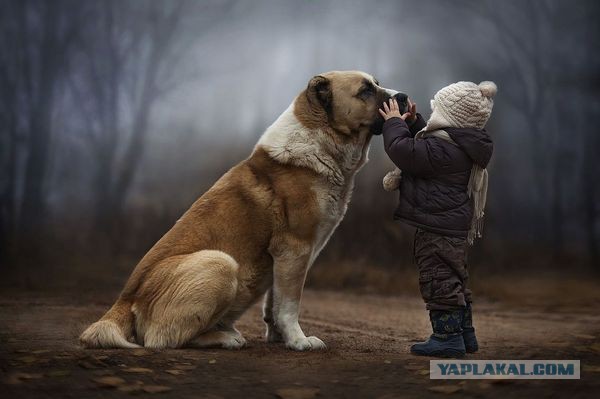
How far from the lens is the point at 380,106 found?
5.06 metres

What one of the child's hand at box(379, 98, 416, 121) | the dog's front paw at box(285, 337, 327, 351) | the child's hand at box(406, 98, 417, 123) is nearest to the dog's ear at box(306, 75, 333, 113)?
the child's hand at box(379, 98, 416, 121)

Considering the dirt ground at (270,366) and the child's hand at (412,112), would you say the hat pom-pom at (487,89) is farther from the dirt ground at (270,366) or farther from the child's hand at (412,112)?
the dirt ground at (270,366)

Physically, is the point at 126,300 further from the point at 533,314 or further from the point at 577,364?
the point at 533,314

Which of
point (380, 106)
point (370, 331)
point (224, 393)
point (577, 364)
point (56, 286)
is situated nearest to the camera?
point (224, 393)

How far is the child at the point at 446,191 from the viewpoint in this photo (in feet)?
14.6

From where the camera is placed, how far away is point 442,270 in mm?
4473

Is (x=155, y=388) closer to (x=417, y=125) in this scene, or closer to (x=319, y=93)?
(x=319, y=93)

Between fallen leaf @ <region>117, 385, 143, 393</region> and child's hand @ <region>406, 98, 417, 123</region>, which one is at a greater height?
child's hand @ <region>406, 98, 417, 123</region>

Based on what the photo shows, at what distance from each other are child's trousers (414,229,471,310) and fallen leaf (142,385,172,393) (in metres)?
1.78

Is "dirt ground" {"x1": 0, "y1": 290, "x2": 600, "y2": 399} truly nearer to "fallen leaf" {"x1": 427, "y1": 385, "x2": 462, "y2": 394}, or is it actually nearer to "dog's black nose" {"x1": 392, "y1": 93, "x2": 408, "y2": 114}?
"fallen leaf" {"x1": 427, "y1": 385, "x2": 462, "y2": 394}

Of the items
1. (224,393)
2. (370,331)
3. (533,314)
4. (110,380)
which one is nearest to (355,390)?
(224,393)

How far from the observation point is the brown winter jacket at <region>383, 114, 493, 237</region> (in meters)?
4.47

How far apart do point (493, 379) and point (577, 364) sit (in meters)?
0.71

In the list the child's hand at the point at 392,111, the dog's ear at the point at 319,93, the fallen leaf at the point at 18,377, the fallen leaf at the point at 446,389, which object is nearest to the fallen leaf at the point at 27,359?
the fallen leaf at the point at 18,377
